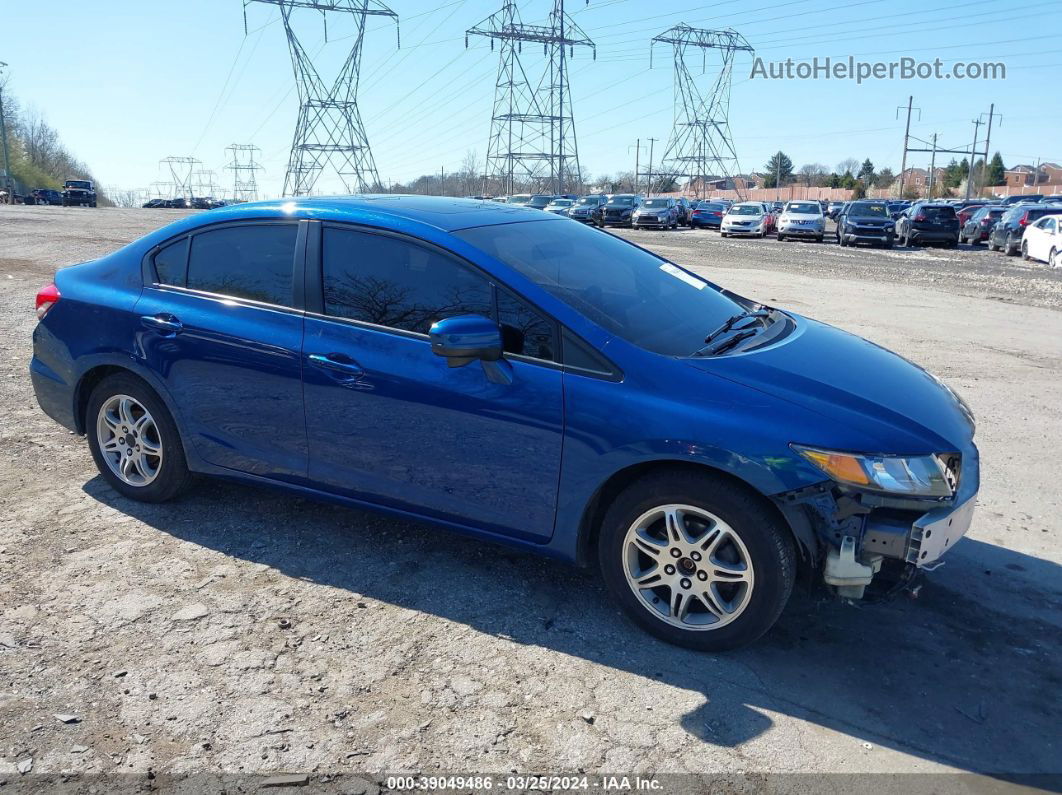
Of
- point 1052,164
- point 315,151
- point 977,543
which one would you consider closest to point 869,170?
point 1052,164

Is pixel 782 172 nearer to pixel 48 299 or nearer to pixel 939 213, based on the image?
pixel 939 213

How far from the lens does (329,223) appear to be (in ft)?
13.0

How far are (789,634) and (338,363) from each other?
2255 mm

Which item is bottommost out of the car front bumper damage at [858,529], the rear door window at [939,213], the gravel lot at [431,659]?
the gravel lot at [431,659]

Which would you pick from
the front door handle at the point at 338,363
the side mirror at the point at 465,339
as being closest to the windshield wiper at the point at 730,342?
the side mirror at the point at 465,339

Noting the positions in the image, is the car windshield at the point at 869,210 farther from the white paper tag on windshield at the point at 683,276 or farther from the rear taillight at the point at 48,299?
the rear taillight at the point at 48,299

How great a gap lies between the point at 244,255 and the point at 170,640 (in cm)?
189

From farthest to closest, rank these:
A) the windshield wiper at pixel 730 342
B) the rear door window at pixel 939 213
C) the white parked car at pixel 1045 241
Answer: the rear door window at pixel 939 213 < the white parked car at pixel 1045 241 < the windshield wiper at pixel 730 342

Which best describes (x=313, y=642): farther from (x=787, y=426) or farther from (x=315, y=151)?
(x=315, y=151)

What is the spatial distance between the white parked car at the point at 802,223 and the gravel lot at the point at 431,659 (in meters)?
30.0

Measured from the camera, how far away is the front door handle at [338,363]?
370cm

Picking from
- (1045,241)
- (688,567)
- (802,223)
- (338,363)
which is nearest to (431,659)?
(688,567)

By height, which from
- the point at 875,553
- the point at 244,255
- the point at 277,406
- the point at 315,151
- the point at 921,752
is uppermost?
the point at 315,151

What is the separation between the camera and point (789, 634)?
341 cm
